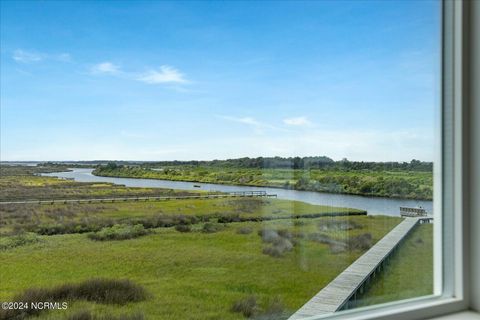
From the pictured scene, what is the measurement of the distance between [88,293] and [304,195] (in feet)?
2.27

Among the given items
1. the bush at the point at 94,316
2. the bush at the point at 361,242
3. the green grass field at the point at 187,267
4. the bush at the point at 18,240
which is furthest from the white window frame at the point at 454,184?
the bush at the point at 18,240

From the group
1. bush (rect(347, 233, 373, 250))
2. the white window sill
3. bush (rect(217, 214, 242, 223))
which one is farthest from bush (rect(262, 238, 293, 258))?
the white window sill

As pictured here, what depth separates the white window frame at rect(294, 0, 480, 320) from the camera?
1.45 meters

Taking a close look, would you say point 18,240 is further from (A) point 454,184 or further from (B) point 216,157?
(A) point 454,184

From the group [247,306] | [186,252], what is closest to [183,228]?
[186,252]

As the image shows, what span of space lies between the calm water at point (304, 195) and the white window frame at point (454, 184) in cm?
9

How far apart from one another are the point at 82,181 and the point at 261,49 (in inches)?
26.1

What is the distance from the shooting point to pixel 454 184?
1476mm

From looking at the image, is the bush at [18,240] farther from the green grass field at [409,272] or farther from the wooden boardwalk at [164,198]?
the green grass field at [409,272]

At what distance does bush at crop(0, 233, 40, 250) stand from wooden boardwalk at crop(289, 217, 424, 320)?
0.73 metres

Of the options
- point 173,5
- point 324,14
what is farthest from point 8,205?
point 324,14

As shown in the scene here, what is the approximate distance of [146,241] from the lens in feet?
3.65

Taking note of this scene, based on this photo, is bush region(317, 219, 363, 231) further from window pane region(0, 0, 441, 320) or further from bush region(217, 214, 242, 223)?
bush region(217, 214, 242, 223)

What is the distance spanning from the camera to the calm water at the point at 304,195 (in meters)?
1.12
